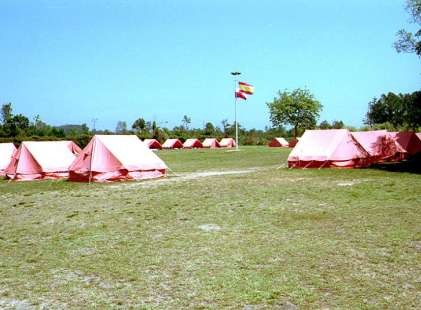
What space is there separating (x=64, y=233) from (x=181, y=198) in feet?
13.9

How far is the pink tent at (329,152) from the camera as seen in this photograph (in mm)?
20391

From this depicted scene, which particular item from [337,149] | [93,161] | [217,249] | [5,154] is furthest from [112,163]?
[217,249]

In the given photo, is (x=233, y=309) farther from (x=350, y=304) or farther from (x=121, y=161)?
(x=121, y=161)

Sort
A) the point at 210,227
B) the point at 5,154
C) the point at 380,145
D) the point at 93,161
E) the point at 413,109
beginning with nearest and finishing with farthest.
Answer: the point at 210,227 → the point at 93,161 → the point at 413,109 → the point at 380,145 → the point at 5,154

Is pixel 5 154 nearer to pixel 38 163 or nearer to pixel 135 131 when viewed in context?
pixel 38 163

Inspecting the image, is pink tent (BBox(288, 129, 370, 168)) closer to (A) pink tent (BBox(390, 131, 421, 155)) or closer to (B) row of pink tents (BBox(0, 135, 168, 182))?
(A) pink tent (BBox(390, 131, 421, 155))

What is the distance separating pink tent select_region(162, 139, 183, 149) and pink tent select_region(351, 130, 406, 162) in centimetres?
4535

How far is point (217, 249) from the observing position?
7316 mm

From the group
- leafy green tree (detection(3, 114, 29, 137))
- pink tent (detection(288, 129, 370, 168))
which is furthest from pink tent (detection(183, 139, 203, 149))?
pink tent (detection(288, 129, 370, 168))

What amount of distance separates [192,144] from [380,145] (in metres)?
47.7

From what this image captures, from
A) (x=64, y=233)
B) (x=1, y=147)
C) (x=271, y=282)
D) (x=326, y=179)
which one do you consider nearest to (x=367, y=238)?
(x=271, y=282)

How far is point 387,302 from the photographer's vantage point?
4973mm

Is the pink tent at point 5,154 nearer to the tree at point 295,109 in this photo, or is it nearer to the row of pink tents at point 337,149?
the row of pink tents at point 337,149

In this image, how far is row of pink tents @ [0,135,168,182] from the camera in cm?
1794
